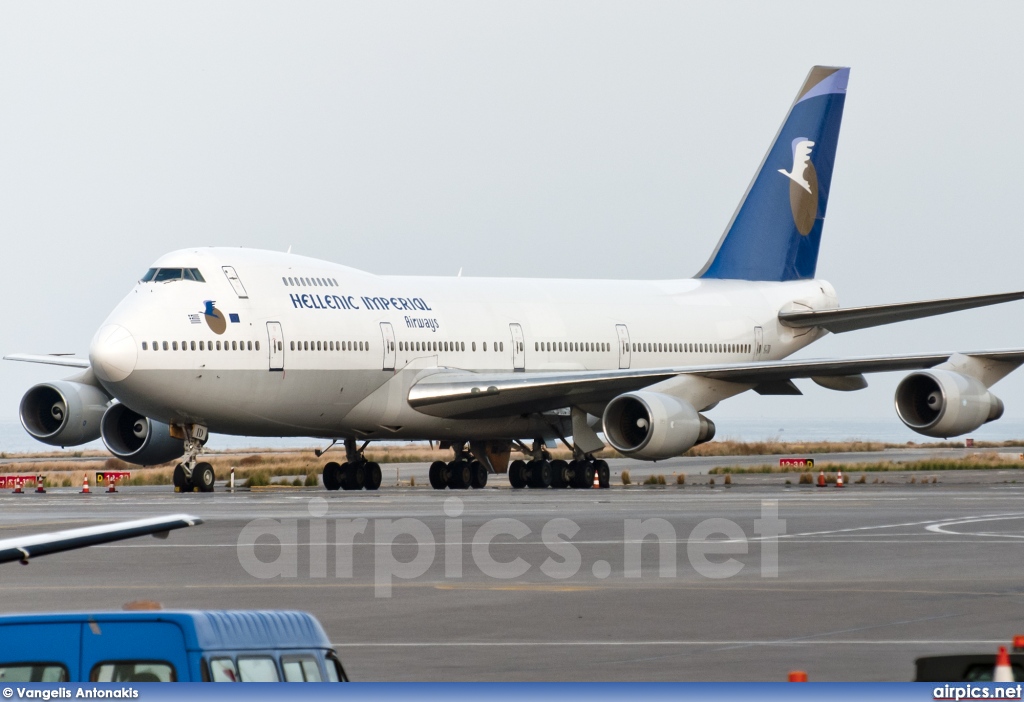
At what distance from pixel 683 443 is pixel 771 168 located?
45.9 feet

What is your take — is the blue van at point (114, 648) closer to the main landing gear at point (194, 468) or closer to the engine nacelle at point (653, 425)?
the engine nacelle at point (653, 425)

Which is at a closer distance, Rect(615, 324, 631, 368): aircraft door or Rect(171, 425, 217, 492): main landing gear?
Rect(171, 425, 217, 492): main landing gear

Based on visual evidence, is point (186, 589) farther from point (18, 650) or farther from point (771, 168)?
point (771, 168)

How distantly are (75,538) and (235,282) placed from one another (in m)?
26.6

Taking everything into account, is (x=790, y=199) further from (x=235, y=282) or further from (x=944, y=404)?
(x=235, y=282)

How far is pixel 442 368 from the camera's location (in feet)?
115

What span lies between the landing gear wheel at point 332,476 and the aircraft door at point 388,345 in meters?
2.86

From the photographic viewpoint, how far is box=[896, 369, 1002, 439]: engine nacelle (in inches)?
1277

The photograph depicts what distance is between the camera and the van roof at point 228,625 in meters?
4.54

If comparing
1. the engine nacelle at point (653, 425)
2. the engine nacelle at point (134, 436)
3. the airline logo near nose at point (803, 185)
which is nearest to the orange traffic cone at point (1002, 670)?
the engine nacelle at point (653, 425)

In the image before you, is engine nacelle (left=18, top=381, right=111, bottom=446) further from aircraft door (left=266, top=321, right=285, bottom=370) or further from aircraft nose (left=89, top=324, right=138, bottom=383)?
aircraft door (left=266, top=321, right=285, bottom=370)

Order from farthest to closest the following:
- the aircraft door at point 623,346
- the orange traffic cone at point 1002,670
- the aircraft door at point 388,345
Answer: the aircraft door at point 623,346
the aircraft door at point 388,345
the orange traffic cone at point 1002,670

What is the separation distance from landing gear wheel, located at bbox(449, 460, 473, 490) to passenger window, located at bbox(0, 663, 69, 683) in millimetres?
31760
